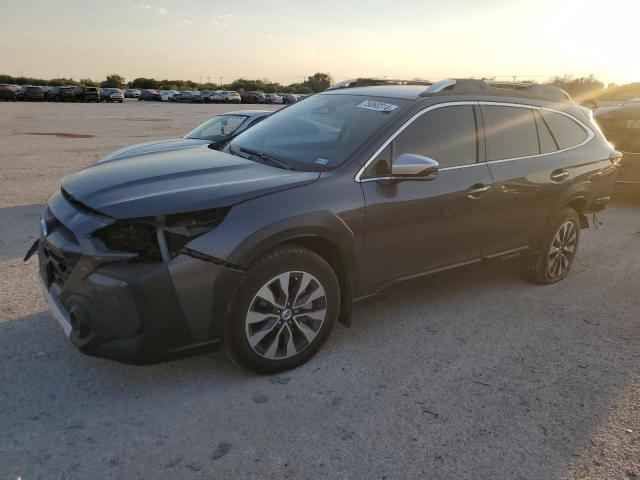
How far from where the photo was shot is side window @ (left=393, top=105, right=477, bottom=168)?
12.2 ft

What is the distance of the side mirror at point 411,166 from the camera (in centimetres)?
342

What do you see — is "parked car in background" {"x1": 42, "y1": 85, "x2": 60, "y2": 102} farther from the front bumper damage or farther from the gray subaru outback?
the front bumper damage

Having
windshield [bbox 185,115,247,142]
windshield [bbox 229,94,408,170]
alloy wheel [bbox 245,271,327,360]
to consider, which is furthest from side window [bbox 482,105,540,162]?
windshield [bbox 185,115,247,142]

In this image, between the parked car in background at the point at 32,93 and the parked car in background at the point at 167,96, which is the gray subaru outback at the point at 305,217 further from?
the parked car in background at the point at 167,96

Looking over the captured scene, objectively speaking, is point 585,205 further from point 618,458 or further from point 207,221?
point 207,221

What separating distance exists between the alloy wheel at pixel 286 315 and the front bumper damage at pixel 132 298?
0.75ft

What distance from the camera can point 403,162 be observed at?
3.45 metres

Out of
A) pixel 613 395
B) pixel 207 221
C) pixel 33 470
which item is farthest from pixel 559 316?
pixel 33 470

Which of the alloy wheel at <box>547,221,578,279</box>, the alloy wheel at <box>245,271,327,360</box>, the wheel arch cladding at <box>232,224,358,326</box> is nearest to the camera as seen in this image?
the wheel arch cladding at <box>232,224,358,326</box>

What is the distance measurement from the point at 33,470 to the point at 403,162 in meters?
2.65

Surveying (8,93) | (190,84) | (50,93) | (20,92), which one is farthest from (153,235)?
(190,84)

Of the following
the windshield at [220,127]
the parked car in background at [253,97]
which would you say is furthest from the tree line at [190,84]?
the windshield at [220,127]

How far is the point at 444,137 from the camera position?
394cm

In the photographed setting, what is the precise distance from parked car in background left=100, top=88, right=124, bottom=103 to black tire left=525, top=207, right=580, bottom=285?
50.8 meters
